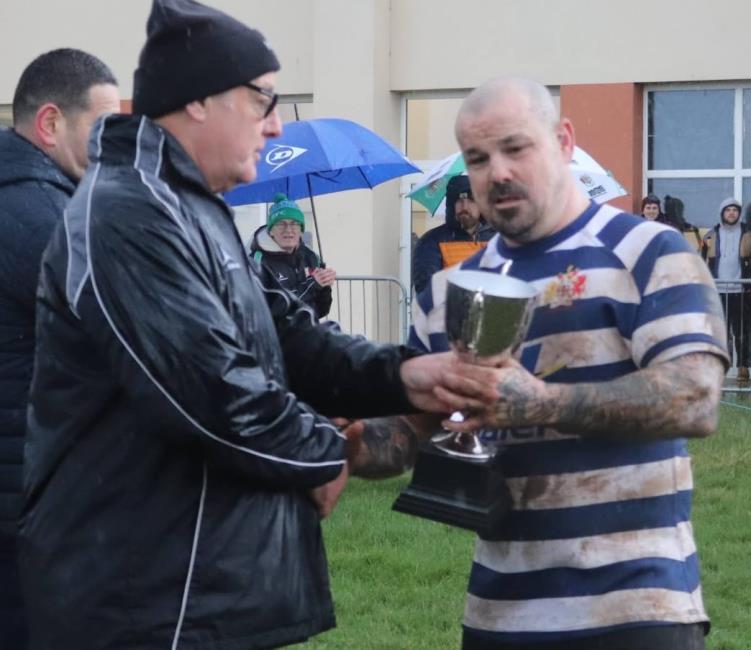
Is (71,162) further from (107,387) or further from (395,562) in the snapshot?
(395,562)

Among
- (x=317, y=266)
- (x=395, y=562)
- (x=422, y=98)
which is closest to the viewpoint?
(x=395, y=562)

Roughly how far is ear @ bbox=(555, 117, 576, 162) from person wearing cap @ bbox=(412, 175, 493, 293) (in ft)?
24.2

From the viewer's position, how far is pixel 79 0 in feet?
71.0

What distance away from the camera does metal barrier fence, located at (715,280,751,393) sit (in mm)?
14383

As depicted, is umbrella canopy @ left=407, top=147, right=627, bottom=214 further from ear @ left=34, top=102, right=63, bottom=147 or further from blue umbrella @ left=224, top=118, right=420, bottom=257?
ear @ left=34, top=102, right=63, bottom=147

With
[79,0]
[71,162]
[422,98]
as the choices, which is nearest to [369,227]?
[422,98]

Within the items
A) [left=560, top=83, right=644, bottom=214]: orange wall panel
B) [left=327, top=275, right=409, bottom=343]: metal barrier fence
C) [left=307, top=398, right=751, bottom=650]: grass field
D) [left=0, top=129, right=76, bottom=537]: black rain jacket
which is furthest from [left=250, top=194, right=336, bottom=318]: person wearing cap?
[left=0, top=129, right=76, bottom=537]: black rain jacket

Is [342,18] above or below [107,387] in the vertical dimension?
above

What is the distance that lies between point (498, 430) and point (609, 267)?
18.1 inches

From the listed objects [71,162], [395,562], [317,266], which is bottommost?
[395,562]

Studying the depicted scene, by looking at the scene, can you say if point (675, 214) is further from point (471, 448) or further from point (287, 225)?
point (471, 448)

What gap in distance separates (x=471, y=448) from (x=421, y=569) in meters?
4.51

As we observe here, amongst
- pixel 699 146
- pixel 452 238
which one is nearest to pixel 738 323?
pixel 452 238

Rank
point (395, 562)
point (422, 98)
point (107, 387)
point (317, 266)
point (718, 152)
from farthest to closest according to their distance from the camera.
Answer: point (422, 98), point (718, 152), point (317, 266), point (395, 562), point (107, 387)
